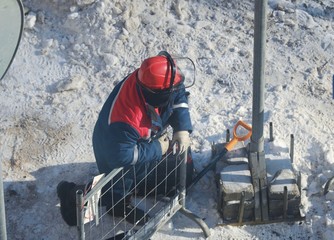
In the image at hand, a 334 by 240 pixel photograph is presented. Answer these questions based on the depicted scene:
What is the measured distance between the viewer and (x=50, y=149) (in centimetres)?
807

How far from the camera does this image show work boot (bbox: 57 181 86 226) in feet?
23.6

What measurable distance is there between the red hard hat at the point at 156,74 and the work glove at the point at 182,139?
558 millimetres

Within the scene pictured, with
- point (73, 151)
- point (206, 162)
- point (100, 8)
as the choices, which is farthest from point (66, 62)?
point (206, 162)

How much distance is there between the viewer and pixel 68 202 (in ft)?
23.7

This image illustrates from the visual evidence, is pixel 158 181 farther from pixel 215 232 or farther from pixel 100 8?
pixel 100 8

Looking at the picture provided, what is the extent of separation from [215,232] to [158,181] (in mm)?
711

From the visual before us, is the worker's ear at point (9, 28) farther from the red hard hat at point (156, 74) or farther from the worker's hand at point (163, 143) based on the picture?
the worker's hand at point (163, 143)

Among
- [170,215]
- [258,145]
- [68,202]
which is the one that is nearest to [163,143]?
[170,215]

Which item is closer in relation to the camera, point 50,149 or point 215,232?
point 215,232

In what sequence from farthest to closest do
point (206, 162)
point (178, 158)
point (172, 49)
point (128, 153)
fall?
1. point (172, 49)
2. point (206, 162)
3. point (178, 158)
4. point (128, 153)

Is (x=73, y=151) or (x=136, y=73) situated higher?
(x=136, y=73)

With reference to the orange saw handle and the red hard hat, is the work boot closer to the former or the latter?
the red hard hat

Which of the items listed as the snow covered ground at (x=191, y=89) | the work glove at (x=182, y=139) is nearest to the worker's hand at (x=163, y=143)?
the work glove at (x=182, y=139)

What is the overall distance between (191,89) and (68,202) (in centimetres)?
211
